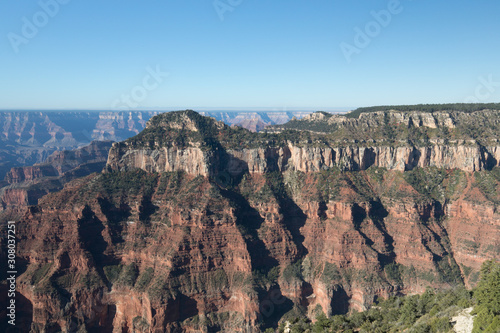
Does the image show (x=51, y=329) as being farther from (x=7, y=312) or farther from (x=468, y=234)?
(x=468, y=234)

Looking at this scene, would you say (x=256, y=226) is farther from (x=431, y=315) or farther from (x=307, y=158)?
(x=431, y=315)

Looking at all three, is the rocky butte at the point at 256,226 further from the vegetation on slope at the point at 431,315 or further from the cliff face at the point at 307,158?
the vegetation on slope at the point at 431,315

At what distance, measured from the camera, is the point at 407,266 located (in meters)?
91.2

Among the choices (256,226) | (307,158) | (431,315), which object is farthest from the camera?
(307,158)

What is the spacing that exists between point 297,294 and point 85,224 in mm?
55989

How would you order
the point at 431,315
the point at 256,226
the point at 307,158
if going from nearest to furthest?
the point at 431,315, the point at 256,226, the point at 307,158

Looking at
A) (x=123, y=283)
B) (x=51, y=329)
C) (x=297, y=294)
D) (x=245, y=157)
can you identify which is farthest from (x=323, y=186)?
(x=51, y=329)

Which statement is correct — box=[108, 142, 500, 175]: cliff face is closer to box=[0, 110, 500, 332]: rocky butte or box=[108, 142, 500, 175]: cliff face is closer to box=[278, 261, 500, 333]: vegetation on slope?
box=[0, 110, 500, 332]: rocky butte

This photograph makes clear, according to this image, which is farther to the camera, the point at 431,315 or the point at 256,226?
the point at 256,226

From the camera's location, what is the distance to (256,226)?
325 ft

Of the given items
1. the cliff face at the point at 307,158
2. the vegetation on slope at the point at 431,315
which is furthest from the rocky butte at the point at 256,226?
the vegetation on slope at the point at 431,315

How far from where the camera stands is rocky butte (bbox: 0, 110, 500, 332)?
8219 cm

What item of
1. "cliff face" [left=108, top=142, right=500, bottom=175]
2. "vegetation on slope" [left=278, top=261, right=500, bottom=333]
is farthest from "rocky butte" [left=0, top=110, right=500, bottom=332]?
"vegetation on slope" [left=278, top=261, right=500, bottom=333]

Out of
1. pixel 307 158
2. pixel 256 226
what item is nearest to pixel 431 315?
pixel 256 226
